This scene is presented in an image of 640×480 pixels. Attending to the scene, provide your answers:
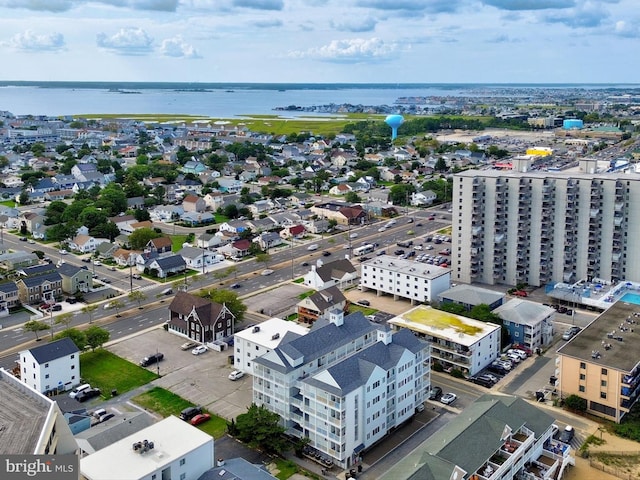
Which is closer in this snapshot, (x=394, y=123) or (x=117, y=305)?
(x=117, y=305)

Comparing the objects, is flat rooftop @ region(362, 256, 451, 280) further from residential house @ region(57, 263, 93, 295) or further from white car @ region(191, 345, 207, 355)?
residential house @ region(57, 263, 93, 295)

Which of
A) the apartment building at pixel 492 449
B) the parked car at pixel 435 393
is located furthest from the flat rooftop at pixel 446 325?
the apartment building at pixel 492 449

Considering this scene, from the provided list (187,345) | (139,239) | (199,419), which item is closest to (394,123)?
(139,239)

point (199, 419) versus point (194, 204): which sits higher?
point (194, 204)

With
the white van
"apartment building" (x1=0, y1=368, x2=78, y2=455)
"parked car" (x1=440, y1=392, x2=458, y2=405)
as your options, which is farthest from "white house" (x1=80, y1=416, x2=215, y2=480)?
"parked car" (x1=440, y1=392, x2=458, y2=405)

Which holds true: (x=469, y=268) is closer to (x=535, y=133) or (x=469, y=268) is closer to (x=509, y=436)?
(x=509, y=436)

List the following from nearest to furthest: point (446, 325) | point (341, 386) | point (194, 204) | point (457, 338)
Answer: point (341, 386) → point (457, 338) → point (446, 325) → point (194, 204)

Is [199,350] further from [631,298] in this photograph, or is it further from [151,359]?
[631,298]
